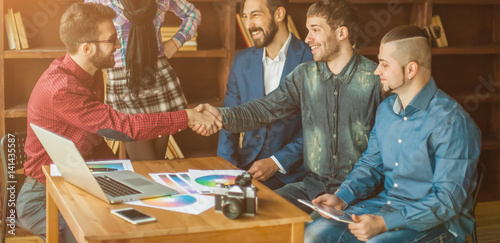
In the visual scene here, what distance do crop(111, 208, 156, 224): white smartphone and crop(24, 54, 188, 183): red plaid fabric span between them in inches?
36.8

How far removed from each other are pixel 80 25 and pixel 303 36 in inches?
67.6

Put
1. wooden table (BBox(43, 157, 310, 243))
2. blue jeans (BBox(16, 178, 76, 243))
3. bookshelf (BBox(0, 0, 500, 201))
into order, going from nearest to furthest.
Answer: wooden table (BBox(43, 157, 310, 243)) → blue jeans (BBox(16, 178, 76, 243)) → bookshelf (BBox(0, 0, 500, 201))

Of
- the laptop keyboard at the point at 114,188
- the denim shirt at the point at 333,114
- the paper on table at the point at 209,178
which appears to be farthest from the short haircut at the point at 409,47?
the laptop keyboard at the point at 114,188

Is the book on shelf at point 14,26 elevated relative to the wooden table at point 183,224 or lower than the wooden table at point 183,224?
elevated

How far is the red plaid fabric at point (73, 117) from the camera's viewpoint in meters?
2.60

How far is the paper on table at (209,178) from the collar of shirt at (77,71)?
0.75m

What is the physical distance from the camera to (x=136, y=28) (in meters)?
3.30

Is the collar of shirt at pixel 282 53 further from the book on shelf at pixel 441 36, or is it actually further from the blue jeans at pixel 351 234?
the book on shelf at pixel 441 36

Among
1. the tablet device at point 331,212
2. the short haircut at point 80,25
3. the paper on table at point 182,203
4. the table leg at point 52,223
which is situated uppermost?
the short haircut at point 80,25

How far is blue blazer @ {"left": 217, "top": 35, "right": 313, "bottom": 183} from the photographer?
3.07 metres

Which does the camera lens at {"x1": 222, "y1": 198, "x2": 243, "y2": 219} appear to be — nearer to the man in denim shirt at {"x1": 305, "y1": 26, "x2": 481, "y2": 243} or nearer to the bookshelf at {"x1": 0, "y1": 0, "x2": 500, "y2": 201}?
the man in denim shirt at {"x1": 305, "y1": 26, "x2": 481, "y2": 243}

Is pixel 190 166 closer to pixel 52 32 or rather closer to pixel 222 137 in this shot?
pixel 222 137

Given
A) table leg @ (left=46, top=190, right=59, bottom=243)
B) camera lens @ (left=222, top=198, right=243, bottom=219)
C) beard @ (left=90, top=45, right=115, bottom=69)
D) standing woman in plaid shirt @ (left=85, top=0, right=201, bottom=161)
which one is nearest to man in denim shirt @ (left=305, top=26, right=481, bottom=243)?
camera lens @ (left=222, top=198, right=243, bottom=219)

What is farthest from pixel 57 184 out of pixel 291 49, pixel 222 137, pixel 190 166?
pixel 291 49
